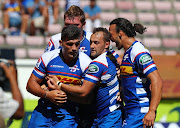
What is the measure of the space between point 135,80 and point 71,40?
3.33ft

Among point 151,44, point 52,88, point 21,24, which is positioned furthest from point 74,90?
point 151,44

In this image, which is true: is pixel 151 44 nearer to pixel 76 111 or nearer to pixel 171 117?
pixel 171 117

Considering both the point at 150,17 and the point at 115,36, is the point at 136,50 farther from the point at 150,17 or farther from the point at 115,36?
the point at 150,17

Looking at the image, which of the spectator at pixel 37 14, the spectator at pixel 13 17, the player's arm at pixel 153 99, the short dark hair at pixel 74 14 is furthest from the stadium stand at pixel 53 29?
the player's arm at pixel 153 99

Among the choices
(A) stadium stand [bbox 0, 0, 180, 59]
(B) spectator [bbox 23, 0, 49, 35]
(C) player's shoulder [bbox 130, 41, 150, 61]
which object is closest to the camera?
(C) player's shoulder [bbox 130, 41, 150, 61]

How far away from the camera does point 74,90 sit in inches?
A: 166

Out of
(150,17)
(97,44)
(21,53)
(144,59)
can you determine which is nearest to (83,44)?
(97,44)

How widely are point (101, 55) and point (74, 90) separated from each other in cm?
69

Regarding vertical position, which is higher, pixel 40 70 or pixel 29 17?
pixel 29 17

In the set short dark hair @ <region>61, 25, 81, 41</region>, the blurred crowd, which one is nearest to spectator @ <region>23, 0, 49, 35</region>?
the blurred crowd

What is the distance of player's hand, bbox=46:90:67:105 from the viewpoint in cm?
422

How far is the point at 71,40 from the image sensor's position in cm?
425

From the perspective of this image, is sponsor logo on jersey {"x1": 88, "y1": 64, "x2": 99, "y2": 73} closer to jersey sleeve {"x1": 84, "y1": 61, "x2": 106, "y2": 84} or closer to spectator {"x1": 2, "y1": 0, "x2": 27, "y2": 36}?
jersey sleeve {"x1": 84, "y1": 61, "x2": 106, "y2": 84}

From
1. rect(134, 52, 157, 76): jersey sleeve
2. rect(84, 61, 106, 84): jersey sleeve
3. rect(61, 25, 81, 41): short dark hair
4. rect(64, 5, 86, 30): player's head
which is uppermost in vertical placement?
rect(64, 5, 86, 30): player's head
